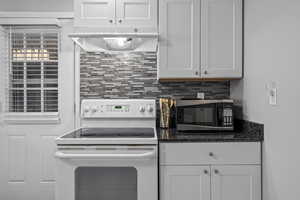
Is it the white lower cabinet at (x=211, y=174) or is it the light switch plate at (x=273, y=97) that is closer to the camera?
the light switch plate at (x=273, y=97)

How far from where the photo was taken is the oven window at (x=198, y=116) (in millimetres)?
2387

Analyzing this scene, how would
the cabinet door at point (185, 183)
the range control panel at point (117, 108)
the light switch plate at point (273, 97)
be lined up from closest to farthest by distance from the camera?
the light switch plate at point (273, 97) → the cabinet door at point (185, 183) → the range control panel at point (117, 108)

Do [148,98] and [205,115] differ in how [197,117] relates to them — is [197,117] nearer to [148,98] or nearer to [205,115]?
[205,115]

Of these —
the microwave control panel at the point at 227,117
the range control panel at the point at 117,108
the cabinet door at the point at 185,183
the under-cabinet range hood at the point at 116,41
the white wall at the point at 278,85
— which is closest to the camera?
the white wall at the point at 278,85

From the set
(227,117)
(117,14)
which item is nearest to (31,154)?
(117,14)

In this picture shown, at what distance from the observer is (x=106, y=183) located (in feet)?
7.47

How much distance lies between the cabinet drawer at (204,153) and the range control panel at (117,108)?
675 mm

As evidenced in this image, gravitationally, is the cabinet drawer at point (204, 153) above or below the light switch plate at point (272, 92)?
below

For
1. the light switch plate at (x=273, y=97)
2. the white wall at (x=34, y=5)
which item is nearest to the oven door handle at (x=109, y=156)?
the light switch plate at (x=273, y=97)

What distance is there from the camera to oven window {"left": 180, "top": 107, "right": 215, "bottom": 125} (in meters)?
2.39

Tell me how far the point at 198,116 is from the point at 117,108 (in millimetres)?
765

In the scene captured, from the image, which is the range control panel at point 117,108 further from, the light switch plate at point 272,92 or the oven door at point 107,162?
the light switch plate at point 272,92

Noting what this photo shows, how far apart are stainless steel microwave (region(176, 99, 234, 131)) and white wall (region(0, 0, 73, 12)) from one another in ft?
4.96

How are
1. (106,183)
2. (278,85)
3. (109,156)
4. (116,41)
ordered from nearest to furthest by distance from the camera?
(278,85)
(109,156)
(106,183)
(116,41)
